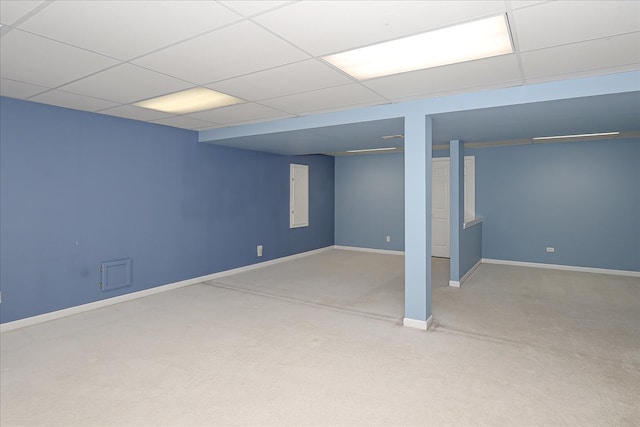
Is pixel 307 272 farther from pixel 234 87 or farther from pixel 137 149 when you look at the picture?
pixel 234 87

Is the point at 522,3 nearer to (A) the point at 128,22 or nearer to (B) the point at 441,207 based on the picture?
(A) the point at 128,22

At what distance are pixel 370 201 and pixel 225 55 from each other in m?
6.29

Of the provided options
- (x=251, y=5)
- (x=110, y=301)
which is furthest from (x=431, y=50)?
(x=110, y=301)

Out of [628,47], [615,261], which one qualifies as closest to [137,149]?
[628,47]

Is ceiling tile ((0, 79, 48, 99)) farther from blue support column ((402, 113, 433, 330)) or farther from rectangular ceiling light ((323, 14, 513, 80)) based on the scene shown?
blue support column ((402, 113, 433, 330))

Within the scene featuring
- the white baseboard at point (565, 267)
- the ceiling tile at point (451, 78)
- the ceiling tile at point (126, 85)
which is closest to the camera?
the ceiling tile at point (451, 78)

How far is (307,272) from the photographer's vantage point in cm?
619

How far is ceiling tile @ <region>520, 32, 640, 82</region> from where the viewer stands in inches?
89.0

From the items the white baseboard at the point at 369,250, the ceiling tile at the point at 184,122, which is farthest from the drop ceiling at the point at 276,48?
the white baseboard at the point at 369,250

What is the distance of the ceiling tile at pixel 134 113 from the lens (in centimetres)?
398

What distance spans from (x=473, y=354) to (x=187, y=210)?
4.15 meters

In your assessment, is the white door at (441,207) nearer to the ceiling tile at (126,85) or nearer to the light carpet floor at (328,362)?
the light carpet floor at (328,362)

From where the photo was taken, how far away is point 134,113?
418 cm

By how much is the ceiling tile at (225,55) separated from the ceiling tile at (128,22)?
10 centimetres
